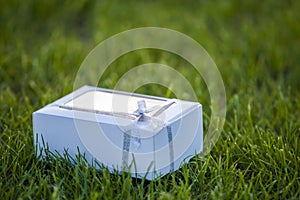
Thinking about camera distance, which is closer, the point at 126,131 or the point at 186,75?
the point at 126,131

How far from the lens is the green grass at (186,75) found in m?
1.83

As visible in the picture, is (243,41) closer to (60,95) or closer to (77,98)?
(60,95)

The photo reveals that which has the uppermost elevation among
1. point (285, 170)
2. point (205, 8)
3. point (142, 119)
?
point (205, 8)

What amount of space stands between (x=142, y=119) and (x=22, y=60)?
1340mm

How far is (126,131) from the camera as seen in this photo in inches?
70.4

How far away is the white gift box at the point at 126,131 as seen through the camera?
1.80 meters

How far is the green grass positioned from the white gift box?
0.05m

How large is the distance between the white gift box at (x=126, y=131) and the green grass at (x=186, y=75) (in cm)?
5

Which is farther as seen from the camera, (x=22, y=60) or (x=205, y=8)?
(x=205, y=8)

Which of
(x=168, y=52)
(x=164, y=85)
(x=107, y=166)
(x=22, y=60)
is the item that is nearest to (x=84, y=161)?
(x=107, y=166)

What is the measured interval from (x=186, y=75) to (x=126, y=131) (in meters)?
1.22

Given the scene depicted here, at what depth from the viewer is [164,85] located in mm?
2766

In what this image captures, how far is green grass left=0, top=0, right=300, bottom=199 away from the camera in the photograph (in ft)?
6.02

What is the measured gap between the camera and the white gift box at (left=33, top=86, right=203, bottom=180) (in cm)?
180
